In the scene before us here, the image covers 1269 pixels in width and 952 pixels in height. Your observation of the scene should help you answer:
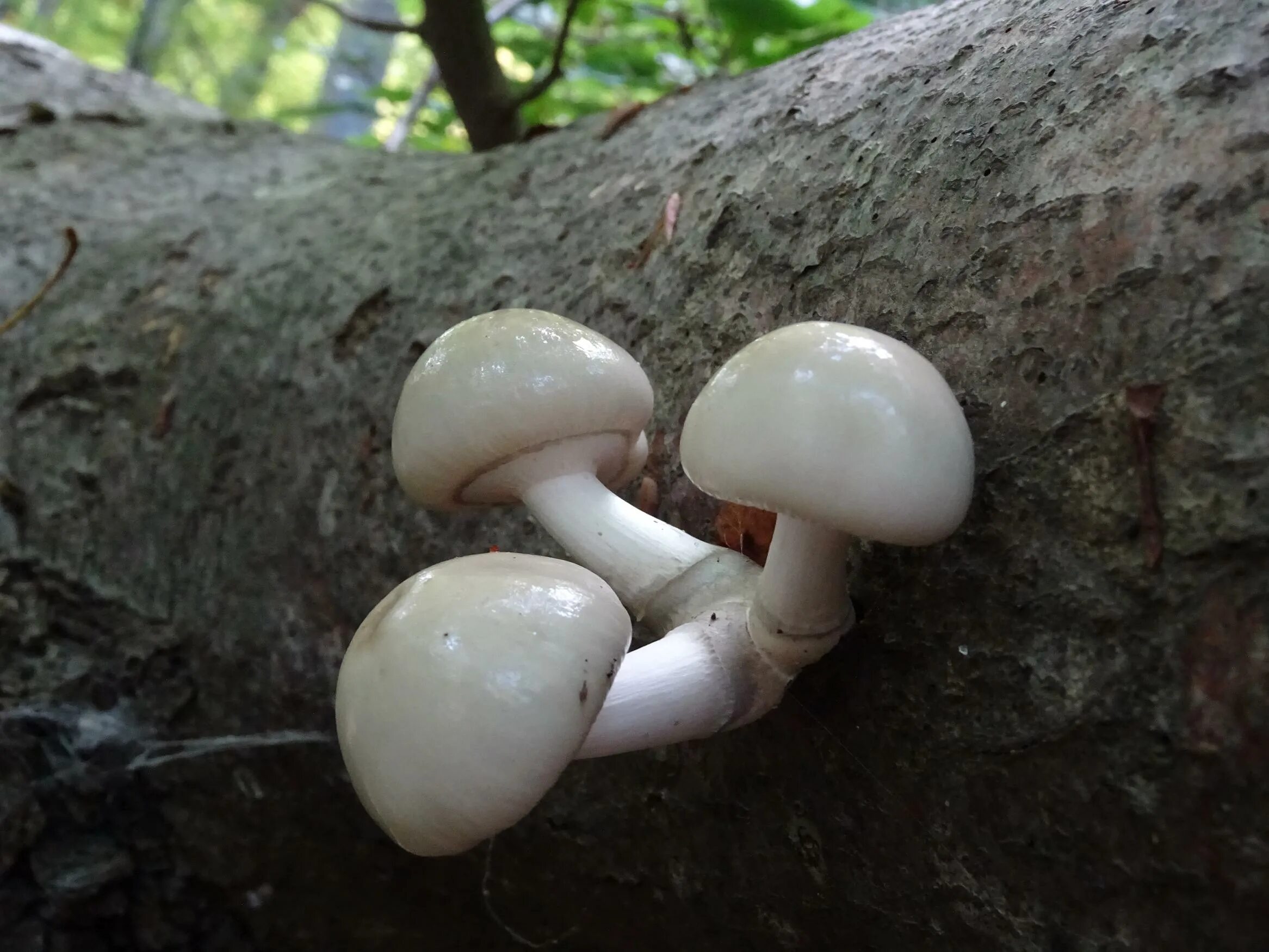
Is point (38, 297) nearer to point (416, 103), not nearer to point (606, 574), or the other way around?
point (606, 574)

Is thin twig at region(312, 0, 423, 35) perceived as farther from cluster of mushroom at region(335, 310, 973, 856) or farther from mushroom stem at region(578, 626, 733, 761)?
mushroom stem at region(578, 626, 733, 761)

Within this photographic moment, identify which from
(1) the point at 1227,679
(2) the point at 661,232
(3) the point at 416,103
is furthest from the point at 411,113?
(1) the point at 1227,679

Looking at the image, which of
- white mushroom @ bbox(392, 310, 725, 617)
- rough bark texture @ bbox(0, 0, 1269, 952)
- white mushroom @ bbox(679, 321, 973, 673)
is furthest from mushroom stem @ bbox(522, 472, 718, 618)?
white mushroom @ bbox(679, 321, 973, 673)

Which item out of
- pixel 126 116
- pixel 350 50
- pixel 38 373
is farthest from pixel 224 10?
pixel 38 373

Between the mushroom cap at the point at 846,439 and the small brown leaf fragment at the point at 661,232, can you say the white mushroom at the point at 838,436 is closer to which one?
the mushroom cap at the point at 846,439

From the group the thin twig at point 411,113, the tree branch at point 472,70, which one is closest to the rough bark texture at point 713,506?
the tree branch at point 472,70
